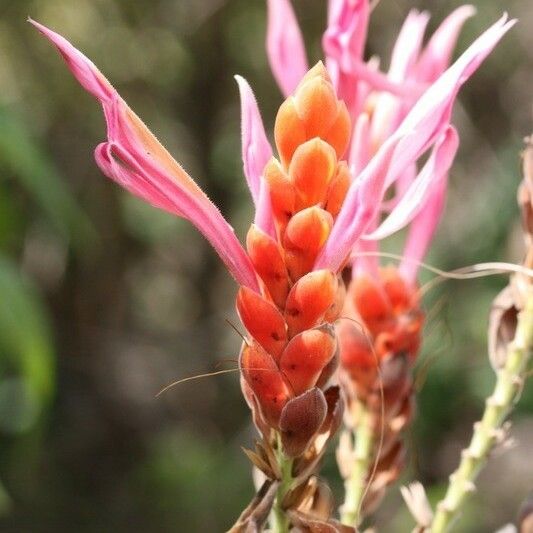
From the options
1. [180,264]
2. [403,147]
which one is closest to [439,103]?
[403,147]

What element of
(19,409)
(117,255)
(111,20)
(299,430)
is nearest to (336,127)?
(299,430)

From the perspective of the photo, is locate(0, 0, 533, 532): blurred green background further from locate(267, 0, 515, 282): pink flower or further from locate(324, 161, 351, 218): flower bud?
locate(324, 161, 351, 218): flower bud

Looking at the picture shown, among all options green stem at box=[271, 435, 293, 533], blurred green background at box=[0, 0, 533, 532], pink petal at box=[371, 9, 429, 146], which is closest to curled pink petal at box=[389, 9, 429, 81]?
pink petal at box=[371, 9, 429, 146]

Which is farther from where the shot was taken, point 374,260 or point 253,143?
point 374,260

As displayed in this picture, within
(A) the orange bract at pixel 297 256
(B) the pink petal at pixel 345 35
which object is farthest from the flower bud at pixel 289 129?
(B) the pink petal at pixel 345 35

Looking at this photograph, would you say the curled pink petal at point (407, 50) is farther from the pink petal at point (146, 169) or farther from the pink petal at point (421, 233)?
the pink petal at point (146, 169)

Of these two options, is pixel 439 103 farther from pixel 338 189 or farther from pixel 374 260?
pixel 374 260

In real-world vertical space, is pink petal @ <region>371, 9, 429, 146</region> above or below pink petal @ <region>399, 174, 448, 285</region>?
above
